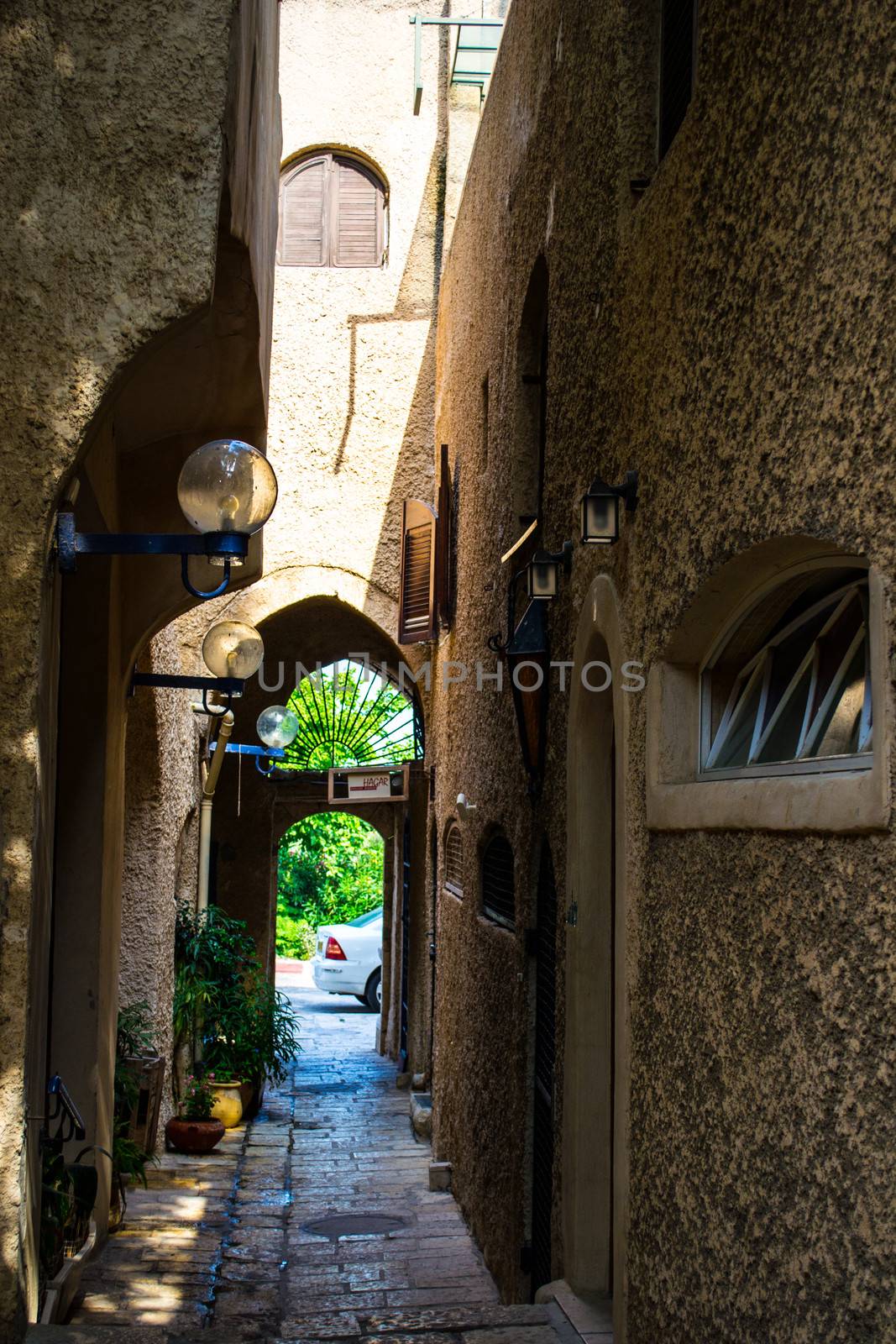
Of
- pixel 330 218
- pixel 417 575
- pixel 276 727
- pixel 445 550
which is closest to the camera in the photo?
pixel 445 550

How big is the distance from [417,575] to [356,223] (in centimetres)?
349

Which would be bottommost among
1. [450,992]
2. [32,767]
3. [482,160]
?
[450,992]

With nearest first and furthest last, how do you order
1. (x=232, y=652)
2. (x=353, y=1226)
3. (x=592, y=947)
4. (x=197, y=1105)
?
(x=592, y=947)
(x=232, y=652)
(x=353, y=1226)
(x=197, y=1105)

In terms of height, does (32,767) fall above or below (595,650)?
below

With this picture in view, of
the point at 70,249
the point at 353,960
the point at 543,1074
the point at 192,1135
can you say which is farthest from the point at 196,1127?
the point at 353,960

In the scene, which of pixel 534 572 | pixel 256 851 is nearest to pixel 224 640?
pixel 534 572

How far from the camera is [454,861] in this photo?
9688mm

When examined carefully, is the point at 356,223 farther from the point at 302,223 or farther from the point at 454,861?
the point at 454,861

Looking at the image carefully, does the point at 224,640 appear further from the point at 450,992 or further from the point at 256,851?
the point at 256,851

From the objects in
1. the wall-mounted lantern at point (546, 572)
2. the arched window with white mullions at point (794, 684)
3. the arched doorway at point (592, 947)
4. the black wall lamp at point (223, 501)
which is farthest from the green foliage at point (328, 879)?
the arched window with white mullions at point (794, 684)

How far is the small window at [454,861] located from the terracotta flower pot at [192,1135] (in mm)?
2351

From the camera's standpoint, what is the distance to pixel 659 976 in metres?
3.45

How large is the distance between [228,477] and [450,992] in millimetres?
5963

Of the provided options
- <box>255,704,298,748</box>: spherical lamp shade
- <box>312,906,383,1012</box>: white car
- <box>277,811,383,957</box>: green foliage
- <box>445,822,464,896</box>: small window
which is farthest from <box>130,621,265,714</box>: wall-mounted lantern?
<box>277,811,383,957</box>: green foliage
